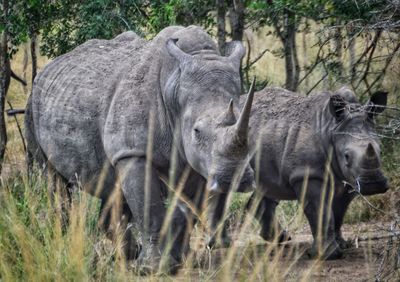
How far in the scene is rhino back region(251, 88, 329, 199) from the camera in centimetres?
851

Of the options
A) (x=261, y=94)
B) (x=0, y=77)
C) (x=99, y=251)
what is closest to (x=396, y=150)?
(x=261, y=94)

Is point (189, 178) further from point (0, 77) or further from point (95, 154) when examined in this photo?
point (0, 77)

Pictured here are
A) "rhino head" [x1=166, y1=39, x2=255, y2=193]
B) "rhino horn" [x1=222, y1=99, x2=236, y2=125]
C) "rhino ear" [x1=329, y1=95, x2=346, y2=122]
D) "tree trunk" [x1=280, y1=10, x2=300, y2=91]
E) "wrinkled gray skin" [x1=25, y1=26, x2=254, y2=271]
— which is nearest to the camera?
"rhino head" [x1=166, y1=39, x2=255, y2=193]

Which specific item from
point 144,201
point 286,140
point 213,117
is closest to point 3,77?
point 286,140

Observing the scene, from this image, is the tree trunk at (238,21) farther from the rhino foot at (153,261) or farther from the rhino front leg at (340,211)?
the rhino foot at (153,261)

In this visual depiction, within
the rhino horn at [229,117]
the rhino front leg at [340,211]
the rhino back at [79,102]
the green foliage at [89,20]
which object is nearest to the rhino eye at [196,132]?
the rhino horn at [229,117]

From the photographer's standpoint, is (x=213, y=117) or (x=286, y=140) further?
(x=286, y=140)

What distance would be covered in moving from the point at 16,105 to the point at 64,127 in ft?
24.8

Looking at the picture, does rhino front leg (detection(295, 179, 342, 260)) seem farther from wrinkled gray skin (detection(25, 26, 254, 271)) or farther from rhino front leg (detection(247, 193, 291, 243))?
wrinkled gray skin (detection(25, 26, 254, 271))

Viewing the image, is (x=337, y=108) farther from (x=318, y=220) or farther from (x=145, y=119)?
(x=145, y=119)

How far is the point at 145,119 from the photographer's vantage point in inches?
277

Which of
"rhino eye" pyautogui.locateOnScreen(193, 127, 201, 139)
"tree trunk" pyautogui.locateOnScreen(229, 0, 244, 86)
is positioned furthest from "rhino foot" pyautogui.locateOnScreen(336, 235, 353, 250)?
"rhino eye" pyautogui.locateOnScreen(193, 127, 201, 139)

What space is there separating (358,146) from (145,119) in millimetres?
1939

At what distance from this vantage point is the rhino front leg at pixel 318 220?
808 centimetres
